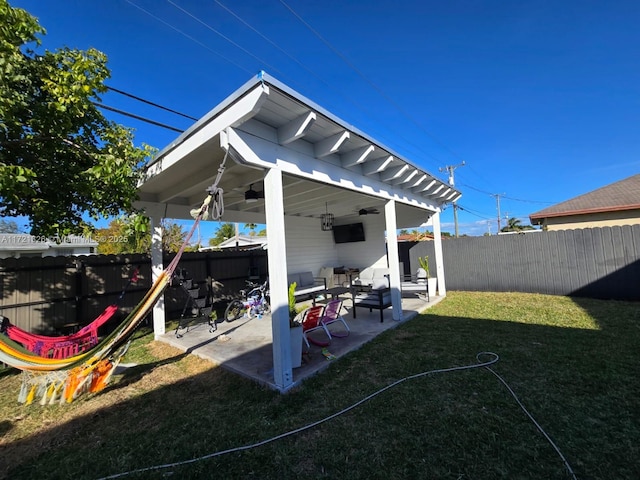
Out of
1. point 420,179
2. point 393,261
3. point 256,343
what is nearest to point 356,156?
point 393,261

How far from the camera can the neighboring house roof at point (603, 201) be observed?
31.4 feet

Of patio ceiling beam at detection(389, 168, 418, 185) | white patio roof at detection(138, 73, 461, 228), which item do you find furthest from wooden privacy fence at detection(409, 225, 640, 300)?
patio ceiling beam at detection(389, 168, 418, 185)

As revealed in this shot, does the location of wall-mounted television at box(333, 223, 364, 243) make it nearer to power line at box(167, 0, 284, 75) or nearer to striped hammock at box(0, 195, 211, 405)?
power line at box(167, 0, 284, 75)

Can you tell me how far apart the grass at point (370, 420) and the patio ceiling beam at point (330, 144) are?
111 inches

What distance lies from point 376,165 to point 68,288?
20.3 feet

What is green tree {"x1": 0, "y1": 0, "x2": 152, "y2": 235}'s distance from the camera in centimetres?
257

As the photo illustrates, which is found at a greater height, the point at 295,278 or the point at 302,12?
the point at 302,12

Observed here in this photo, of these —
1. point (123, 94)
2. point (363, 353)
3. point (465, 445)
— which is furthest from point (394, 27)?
point (465, 445)

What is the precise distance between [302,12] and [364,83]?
10.7ft

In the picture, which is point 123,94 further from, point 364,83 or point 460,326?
point 460,326

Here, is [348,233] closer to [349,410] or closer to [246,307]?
[246,307]

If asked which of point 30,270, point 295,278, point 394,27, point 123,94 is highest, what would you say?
point 394,27

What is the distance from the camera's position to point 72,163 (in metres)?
3.31

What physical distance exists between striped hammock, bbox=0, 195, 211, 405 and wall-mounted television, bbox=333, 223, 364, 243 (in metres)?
7.27
